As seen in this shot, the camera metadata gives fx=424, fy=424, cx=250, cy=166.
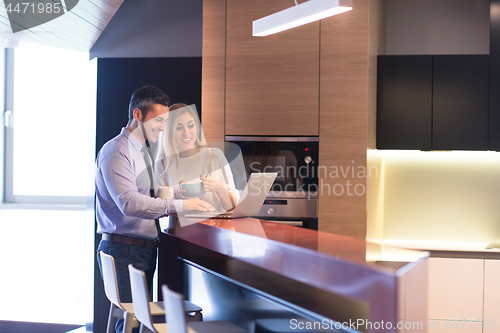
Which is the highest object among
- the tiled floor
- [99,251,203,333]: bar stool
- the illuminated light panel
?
the illuminated light panel

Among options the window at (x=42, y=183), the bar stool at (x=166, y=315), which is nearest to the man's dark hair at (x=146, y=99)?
the bar stool at (x=166, y=315)

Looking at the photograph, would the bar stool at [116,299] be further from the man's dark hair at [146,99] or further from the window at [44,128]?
the window at [44,128]

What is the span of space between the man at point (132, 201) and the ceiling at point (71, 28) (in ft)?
2.97

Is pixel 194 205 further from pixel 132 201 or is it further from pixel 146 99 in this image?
pixel 146 99

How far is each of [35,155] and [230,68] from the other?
251 centimetres

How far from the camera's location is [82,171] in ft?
14.2

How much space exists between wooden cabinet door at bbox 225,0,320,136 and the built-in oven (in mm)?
88

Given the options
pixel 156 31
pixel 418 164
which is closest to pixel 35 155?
pixel 156 31

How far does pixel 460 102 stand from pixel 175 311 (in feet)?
9.17

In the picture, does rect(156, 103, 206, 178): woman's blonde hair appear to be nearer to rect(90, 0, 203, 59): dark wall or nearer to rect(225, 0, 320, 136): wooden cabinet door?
rect(225, 0, 320, 136): wooden cabinet door

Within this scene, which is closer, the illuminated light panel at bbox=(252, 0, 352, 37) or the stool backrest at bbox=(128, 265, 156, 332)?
the stool backrest at bbox=(128, 265, 156, 332)

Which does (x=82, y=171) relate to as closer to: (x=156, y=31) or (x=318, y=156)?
(x=156, y=31)

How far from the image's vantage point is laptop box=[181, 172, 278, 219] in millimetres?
2127

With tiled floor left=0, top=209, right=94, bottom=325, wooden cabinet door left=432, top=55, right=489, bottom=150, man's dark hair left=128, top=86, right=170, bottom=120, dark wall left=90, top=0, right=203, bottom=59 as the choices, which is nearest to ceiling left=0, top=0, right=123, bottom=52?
dark wall left=90, top=0, right=203, bottom=59
